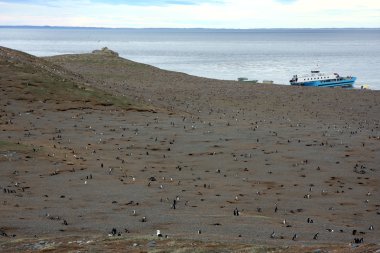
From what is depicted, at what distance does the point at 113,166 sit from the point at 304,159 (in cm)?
800

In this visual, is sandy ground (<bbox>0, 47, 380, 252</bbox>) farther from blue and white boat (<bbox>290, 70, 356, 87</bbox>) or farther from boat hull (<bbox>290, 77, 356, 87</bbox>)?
boat hull (<bbox>290, 77, 356, 87</bbox>)

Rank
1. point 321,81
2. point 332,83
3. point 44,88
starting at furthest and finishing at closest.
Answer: point 332,83 → point 321,81 → point 44,88

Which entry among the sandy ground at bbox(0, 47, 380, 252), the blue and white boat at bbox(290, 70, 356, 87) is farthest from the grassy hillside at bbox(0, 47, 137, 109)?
the blue and white boat at bbox(290, 70, 356, 87)

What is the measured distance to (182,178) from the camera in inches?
789

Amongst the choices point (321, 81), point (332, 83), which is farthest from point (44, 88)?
point (332, 83)

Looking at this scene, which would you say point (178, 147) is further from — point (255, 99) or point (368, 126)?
point (255, 99)

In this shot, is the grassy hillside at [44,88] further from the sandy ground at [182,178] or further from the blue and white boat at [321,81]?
the blue and white boat at [321,81]

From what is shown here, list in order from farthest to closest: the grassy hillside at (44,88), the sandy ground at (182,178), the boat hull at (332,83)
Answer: the boat hull at (332,83)
the grassy hillside at (44,88)
the sandy ground at (182,178)

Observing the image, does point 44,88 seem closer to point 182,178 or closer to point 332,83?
point 182,178

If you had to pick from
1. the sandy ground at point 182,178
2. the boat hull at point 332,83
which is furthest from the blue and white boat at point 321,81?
the sandy ground at point 182,178

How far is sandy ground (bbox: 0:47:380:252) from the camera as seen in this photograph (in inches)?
522

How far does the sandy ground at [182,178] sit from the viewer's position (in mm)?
13250

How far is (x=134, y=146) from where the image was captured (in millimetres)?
25438

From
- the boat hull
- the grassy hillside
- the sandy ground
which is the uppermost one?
the grassy hillside
